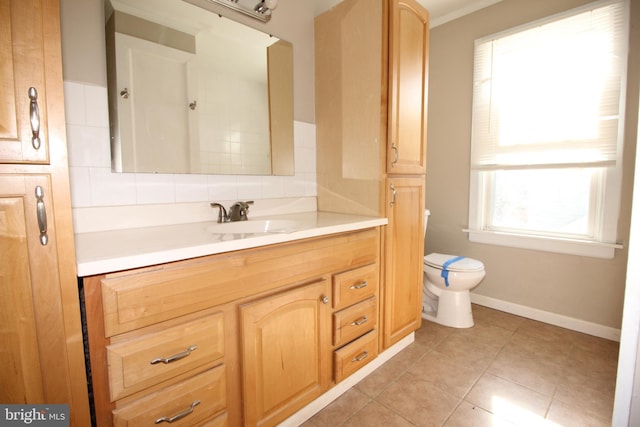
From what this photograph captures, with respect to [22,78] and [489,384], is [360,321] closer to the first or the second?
[489,384]

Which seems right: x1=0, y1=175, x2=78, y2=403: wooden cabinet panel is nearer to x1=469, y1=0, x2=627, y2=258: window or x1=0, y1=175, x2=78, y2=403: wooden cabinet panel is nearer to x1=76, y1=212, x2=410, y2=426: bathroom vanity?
x1=76, y1=212, x2=410, y2=426: bathroom vanity

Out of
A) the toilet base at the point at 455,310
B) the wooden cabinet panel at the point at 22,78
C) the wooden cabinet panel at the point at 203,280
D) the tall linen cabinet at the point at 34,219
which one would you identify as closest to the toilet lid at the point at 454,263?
the toilet base at the point at 455,310

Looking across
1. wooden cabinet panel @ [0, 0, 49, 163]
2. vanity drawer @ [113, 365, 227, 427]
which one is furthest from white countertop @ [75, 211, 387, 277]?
vanity drawer @ [113, 365, 227, 427]

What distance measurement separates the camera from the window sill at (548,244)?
191cm

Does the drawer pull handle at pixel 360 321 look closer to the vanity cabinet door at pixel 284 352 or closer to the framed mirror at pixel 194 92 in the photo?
the vanity cabinet door at pixel 284 352

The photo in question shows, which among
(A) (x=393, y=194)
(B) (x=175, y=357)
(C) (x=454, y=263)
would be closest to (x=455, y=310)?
(C) (x=454, y=263)

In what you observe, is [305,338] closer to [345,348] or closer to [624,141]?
[345,348]

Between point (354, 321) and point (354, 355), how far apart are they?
0.17 metres

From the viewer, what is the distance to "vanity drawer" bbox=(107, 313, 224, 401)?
0.75 metres

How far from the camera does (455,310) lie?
2.14 meters

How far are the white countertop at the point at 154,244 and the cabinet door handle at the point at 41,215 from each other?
0.28 feet

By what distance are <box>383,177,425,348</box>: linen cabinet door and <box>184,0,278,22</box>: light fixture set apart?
1099 mm

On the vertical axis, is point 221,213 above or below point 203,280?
above

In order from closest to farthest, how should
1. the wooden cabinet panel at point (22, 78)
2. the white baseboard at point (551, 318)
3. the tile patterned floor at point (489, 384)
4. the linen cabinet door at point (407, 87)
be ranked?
1. the wooden cabinet panel at point (22, 78)
2. the tile patterned floor at point (489, 384)
3. the linen cabinet door at point (407, 87)
4. the white baseboard at point (551, 318)
